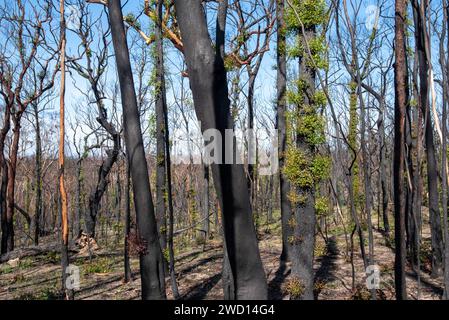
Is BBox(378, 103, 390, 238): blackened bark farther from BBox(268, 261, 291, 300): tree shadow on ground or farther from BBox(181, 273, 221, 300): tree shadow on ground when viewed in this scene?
BBox(181, 273, 221, 300): tree shadow on ground

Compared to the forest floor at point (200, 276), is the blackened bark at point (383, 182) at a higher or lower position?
higher

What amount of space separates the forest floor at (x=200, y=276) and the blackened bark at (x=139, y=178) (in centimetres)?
241

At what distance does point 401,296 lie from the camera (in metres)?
3.75

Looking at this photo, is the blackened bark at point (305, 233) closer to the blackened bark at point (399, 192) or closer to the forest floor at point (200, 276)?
the forest floor at point (200, 276)

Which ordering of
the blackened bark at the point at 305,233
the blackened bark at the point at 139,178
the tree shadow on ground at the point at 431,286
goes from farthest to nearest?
the tree shadow on ground at the point at 431,286, the blackened bark at the point at 305,233, the blackened bark at the point at 139,178

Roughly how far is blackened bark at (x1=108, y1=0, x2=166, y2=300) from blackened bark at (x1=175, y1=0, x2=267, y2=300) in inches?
131

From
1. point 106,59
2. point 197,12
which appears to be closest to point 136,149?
point 197,12

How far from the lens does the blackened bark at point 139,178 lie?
5.98 m

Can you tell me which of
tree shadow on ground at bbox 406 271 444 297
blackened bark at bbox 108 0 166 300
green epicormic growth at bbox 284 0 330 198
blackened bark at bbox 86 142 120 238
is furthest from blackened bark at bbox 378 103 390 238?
blackened bark at bbox 86 142 120 238

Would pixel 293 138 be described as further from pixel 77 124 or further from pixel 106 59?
pixel 77 124

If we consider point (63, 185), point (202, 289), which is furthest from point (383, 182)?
point (63, 185)

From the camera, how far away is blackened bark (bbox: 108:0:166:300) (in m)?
5.98

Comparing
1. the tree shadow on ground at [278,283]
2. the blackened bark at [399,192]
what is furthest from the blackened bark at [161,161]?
the blackened bark at [399,192]
